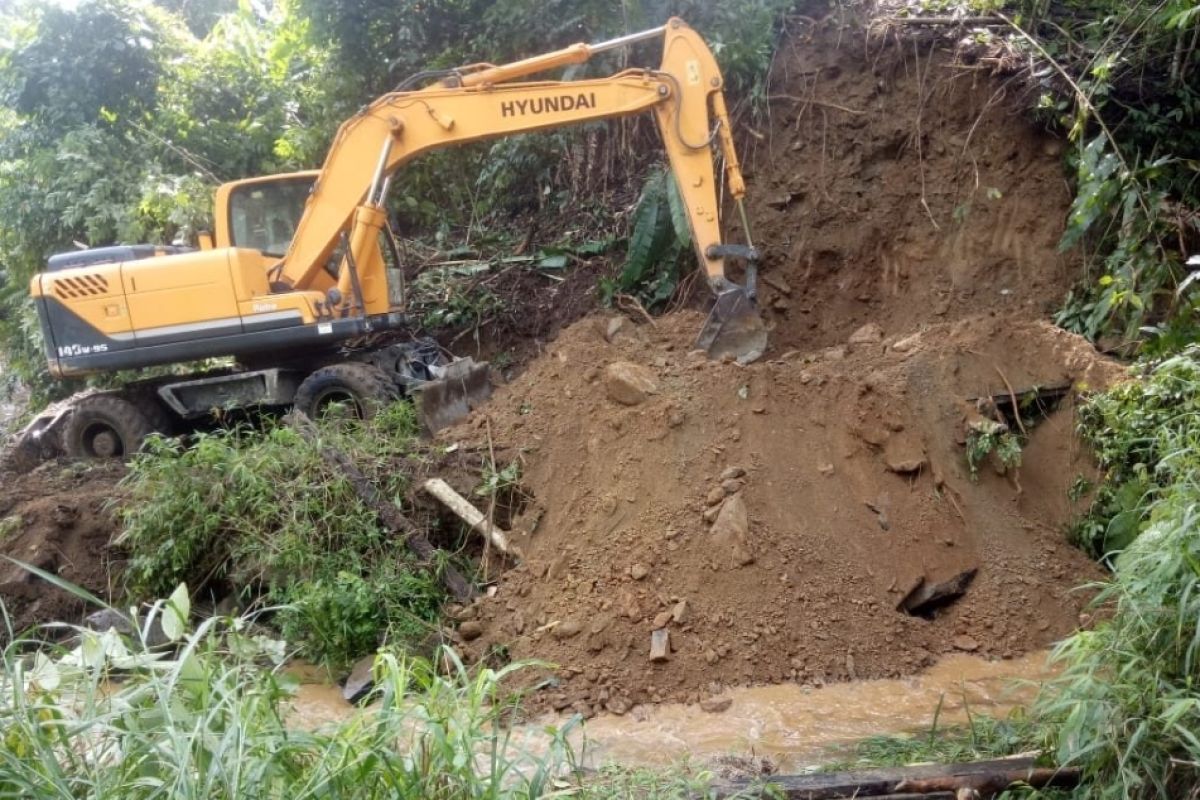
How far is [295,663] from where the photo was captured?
17.6ft

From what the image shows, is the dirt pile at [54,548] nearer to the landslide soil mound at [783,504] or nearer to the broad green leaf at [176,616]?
the landslide soil mound at [783,504]

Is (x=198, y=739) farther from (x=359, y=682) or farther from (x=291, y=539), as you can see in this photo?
(x=291, y=539)

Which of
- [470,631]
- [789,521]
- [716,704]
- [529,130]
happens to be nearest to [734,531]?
[789,521]

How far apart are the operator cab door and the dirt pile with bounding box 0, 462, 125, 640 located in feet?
4.70

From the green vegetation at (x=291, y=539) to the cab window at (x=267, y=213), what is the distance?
247 centimetres

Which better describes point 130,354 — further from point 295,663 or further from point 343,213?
point 295,663

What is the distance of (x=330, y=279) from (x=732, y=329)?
145 inches

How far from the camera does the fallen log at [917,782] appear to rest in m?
2.93

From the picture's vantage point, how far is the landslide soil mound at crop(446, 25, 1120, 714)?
15.9ft

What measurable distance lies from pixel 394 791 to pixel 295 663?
11.4ft

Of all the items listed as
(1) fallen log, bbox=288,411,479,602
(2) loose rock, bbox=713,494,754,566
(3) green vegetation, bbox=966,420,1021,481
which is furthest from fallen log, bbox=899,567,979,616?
(1) fallen log, bbox=288,411,479,602

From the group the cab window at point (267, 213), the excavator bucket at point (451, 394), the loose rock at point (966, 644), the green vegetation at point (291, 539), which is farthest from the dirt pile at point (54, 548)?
the loose rock at point (966, 644)

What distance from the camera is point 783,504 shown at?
5301mm

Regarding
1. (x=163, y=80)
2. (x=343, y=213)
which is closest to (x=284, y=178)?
(x=343, y=213)
